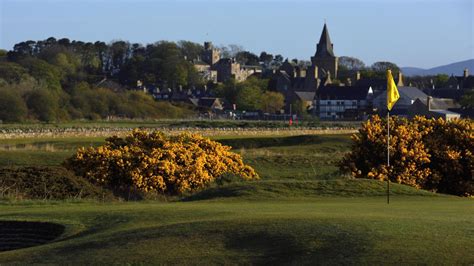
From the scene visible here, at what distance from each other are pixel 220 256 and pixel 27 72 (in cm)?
11229

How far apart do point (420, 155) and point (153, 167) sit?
392 inches

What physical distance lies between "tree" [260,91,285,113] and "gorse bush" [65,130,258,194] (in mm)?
114569

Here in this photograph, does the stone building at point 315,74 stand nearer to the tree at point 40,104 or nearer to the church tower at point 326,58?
the church tower at point 326,58

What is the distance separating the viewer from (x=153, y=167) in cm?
3091

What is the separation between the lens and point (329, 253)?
13055 mm

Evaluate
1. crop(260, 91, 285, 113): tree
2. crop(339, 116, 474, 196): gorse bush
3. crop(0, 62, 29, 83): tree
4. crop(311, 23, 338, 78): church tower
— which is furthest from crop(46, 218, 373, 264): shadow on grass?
crop(311, 23, 338, 78): church tower

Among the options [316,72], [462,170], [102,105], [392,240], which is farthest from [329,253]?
[316,72]

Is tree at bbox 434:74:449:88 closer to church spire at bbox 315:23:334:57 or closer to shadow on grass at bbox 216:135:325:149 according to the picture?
church spire at bbox 315:23:334:57

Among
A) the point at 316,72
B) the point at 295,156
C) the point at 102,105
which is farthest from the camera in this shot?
the point at 316,72

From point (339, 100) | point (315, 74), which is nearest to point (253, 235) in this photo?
point (339, 100)

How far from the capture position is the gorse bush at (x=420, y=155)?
3225 cm

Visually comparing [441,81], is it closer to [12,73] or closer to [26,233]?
[12,73]

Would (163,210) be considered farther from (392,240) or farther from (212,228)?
(392,240)

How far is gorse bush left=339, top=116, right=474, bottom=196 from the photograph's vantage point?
3225 cm
